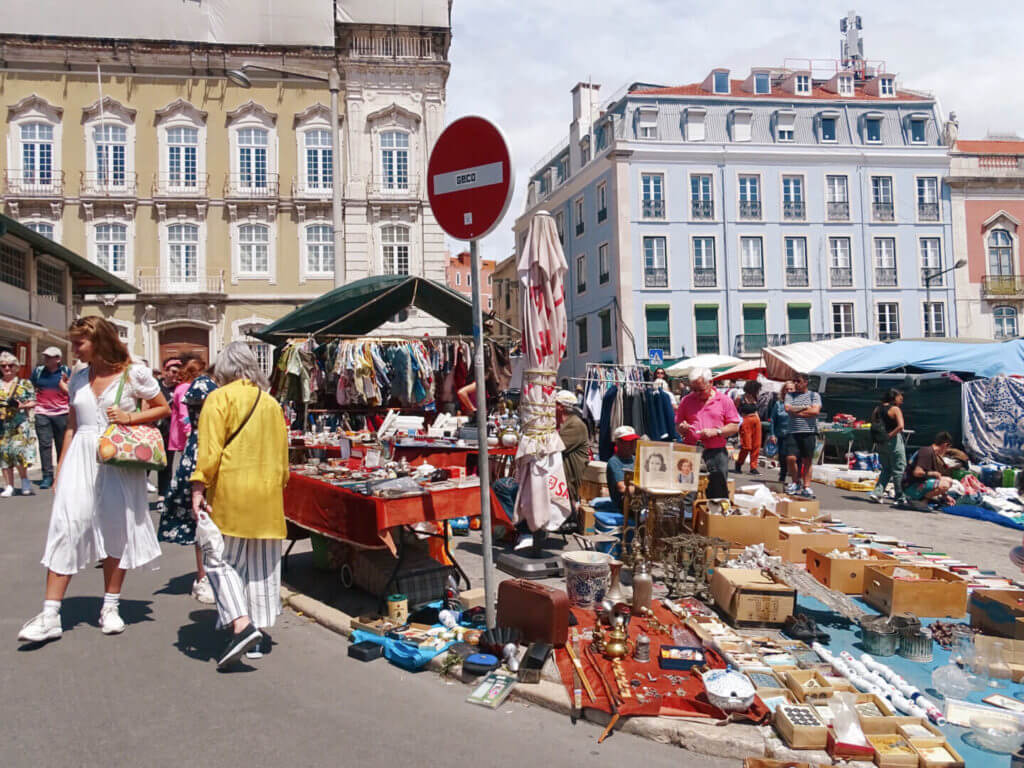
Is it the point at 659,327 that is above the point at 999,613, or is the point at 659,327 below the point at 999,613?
above

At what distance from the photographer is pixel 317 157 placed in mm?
29391

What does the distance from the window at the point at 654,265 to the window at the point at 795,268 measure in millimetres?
6158

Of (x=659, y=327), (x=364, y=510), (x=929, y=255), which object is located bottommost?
(x=364, y=510)

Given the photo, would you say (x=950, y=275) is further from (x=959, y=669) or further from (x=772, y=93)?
(x=959, y=669)

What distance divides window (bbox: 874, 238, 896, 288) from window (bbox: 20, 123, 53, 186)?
36.9 m

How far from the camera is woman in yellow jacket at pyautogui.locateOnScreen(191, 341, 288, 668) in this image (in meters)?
4.65

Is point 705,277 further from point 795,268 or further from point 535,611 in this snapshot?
point 535,611

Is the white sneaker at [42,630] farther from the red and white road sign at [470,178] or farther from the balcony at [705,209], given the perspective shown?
the balcony at [705,209]

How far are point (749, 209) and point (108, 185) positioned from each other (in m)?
28.3

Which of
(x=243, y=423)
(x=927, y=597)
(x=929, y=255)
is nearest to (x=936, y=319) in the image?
(x=929, y=255)

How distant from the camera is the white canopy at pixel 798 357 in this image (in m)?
19.6

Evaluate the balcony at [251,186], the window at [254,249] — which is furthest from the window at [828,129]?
the window at [254,249]

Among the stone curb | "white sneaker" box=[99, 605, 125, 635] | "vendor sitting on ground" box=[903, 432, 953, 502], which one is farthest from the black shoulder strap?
"vendor sitting on ground" box=[903, 432, 953, 502]

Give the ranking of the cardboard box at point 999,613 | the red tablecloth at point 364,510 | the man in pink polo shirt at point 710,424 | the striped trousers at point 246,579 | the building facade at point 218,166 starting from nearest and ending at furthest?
the striped trousers at point 246,579, the cardboard box at point 999,613, the red tablecloth at point 364,510, the man in pink polo shirt at point 710,424, the building facade at point 218,166
